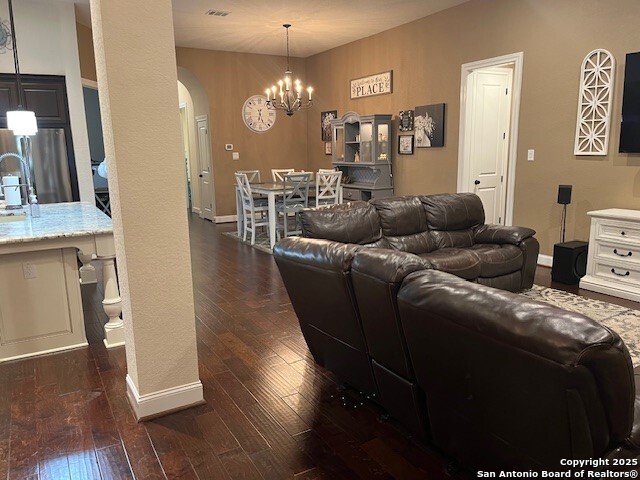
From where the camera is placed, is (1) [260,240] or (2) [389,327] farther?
(1) [260,240]

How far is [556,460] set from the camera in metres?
1.39

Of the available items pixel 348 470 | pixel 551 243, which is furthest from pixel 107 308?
pixel 551 243

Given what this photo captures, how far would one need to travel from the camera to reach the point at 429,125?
6.68 m

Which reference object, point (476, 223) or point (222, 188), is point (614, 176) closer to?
point (476, 223)

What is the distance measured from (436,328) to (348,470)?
873mm

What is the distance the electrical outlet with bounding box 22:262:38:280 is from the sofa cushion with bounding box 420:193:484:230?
3249 mm

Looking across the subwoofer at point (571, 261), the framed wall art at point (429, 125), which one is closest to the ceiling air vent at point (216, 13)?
the framed wall art at point (429, 125)

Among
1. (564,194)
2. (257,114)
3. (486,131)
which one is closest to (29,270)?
(564,194)

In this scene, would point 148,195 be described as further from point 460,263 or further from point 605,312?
point 605,312

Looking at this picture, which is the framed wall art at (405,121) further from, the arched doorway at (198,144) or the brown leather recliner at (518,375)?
the brown leather recliner at (518,375)

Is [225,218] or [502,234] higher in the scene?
[502,234]

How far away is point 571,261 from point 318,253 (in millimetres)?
3422

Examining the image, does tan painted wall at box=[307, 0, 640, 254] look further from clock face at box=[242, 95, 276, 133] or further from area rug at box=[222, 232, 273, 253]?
clock face at box=[242, 95, 276, 133]

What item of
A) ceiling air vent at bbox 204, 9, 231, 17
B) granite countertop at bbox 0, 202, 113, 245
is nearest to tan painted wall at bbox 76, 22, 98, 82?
ceiling air vent at bbox 204, 9, 231, 17
